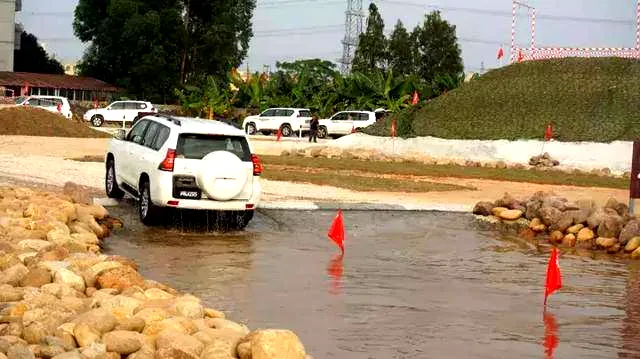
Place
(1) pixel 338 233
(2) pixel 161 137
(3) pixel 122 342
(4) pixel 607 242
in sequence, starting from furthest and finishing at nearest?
(4) pixel 607 242 → (2) pixel 161 137 → (1) pixel 338 233 → (3) pixel 122 342

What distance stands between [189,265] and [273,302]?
2.51 m

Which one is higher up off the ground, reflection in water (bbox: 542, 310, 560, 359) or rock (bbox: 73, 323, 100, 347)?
rock (bbox: 73, 323, 100, 347)

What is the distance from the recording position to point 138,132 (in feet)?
61.2

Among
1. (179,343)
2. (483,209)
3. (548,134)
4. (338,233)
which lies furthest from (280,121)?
(179,343)

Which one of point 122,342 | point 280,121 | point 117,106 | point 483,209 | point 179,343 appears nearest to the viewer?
point 179,343

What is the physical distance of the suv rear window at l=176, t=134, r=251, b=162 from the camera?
1653 centimetres

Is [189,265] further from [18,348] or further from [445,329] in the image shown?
[18,348]

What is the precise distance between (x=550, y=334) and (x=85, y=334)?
4.74 m

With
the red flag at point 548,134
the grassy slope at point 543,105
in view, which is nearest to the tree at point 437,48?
the grassy slope at point 543,105

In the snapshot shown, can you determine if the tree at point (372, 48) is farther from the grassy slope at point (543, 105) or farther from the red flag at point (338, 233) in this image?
the red flag at point (338, 233)

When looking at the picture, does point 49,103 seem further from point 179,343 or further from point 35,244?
point 179,343

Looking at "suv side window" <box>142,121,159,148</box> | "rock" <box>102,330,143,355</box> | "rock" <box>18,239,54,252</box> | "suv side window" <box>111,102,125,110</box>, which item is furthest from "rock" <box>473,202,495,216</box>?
"suv side window" <box>111,102,125,110</box>

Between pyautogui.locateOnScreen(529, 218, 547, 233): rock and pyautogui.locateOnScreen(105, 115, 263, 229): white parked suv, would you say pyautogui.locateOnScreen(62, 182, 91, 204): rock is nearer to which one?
pyautogui.locateOnScreen(105, 115, 263, 229): white parked suv

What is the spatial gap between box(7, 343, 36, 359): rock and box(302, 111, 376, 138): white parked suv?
5005 centimetres
